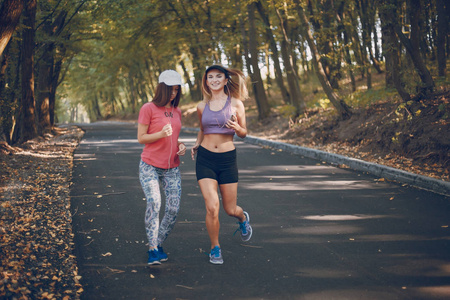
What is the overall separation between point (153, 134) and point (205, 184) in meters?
0.75

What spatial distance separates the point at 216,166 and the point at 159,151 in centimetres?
62

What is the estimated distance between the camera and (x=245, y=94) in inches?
211

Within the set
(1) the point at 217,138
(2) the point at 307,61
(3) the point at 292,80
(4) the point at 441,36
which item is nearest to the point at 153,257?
(1) the point at 217,138

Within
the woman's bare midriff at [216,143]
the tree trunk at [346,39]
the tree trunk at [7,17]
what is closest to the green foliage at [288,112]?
the tree trunk at [346,39]

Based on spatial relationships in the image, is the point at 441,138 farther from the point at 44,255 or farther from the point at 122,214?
the point at 44,255

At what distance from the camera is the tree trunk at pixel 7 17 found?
7.51 metres

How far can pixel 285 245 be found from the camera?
18.7ft

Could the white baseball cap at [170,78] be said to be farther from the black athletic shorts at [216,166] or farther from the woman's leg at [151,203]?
the woman's leg at [151,203]

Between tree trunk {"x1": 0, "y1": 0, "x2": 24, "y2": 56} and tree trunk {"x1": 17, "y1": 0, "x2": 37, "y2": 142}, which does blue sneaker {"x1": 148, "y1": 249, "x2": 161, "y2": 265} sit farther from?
tree trunk {"x1": 17, "y1": 0, "x2": 37, "y2": 142}

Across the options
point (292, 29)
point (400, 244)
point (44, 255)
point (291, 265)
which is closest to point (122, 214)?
point (44, 255)

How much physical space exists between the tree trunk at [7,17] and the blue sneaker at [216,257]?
483 centimetres

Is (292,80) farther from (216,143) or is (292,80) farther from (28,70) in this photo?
(216,143)

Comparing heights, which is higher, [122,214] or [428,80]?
[428,80]

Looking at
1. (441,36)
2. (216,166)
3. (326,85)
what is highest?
(441,36)
